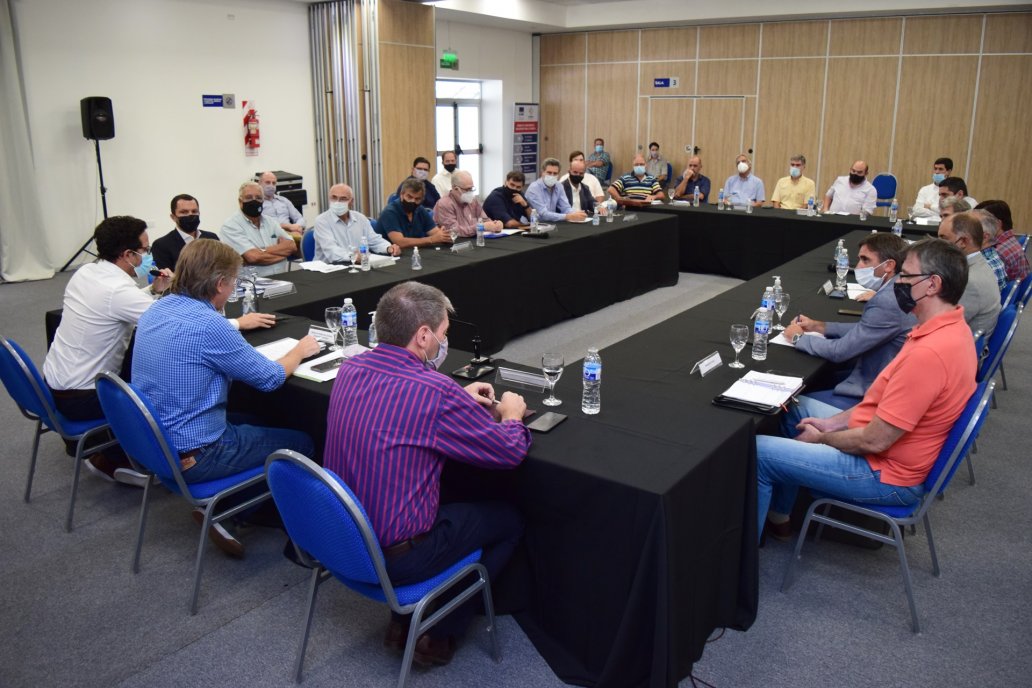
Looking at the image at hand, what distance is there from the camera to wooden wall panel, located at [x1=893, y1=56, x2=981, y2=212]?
10.3m

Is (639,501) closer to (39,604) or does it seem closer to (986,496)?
(39,604)

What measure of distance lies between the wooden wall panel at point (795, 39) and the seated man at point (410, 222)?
748cm

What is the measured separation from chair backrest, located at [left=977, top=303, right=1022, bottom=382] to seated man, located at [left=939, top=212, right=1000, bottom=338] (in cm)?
8

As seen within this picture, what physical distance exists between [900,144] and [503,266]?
25.5 ft

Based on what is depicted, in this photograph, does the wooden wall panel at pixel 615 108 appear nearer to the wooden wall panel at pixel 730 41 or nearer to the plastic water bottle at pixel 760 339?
the wooden wall panel at pixel 730 41

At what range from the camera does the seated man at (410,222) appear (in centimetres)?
584

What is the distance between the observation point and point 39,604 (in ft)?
9.02

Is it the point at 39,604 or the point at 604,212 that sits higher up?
the point at 604,212

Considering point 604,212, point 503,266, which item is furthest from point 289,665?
point 604,212

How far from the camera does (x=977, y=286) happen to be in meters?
3.80

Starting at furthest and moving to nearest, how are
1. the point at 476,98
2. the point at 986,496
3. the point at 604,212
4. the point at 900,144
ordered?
the point at 476,98
the point at 900,144
the point at 604,212
the point at 986,496

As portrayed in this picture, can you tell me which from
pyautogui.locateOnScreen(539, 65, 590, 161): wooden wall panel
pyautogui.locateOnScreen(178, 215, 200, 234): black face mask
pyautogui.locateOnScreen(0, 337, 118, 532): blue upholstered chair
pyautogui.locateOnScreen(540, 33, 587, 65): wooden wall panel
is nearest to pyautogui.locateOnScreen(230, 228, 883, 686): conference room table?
pyautogui.locateOnScreen(0, 337, 118, 532): blue upholstered chair

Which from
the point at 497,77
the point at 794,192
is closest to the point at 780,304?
the point at 794,192

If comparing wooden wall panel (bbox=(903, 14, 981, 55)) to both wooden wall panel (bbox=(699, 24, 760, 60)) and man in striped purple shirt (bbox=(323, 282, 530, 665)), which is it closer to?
wooden wall panel (bbox=(699, 24, 760, 60))
